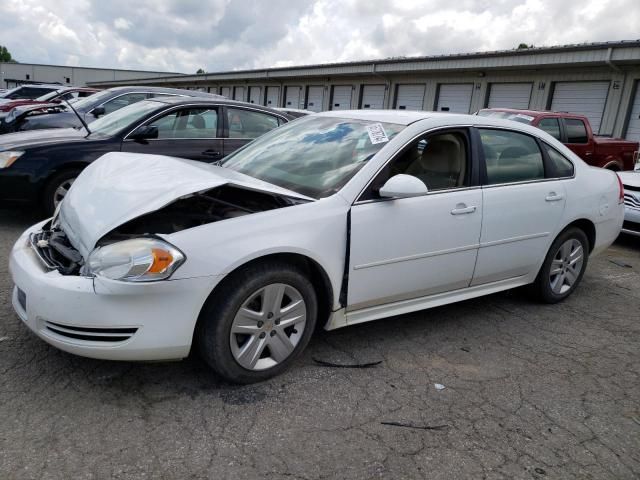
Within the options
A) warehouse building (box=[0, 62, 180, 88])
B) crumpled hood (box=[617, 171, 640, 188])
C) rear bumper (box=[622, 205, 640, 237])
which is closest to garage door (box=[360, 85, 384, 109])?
crumpled hood (box=[617, 171, 640, 188])

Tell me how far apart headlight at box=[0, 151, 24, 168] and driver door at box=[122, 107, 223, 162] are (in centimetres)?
110

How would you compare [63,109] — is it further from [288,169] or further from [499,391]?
[499,391]

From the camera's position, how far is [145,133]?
6.28 metres

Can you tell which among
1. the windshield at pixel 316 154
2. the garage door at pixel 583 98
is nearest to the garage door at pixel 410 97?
the garage door at pixel 583 98

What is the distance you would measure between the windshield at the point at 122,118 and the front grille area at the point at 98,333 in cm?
416

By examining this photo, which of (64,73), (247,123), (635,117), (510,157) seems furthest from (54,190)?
(64,73)

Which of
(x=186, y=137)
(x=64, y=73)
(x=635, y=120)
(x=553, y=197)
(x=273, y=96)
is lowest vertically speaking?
(x=553, y=197)

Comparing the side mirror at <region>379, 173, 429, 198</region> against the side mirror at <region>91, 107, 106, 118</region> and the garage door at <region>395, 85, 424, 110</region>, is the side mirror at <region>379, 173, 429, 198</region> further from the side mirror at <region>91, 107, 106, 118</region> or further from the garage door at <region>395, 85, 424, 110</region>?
the garage door at <region>395, 85, 424, 110</region>

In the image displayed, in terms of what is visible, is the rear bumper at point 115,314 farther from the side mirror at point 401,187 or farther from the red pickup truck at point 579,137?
the red pickup truck at point 579,137

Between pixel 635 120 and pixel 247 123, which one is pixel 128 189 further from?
pixel 635 120

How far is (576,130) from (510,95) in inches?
326

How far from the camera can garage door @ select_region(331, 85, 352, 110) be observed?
83.5 ft

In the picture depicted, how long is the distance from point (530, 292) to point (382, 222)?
2045mm

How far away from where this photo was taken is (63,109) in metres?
9.91
